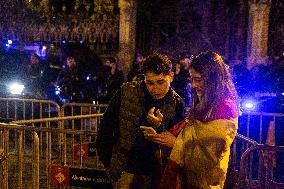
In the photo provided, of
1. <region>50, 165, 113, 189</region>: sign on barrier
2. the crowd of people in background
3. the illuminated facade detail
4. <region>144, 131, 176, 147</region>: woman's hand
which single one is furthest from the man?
the illuminated facade detail

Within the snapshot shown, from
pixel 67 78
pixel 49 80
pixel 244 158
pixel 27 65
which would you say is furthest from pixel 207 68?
pixel 27 65

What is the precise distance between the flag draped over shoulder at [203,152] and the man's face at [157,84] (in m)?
0.56

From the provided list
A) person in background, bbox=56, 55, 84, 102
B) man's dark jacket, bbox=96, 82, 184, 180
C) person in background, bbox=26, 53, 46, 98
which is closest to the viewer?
A: man's dark jacket, bbox=96, 82, 184, 180

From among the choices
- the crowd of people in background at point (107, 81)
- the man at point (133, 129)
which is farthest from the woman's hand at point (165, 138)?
the crowd of people in background at point (107, 81)

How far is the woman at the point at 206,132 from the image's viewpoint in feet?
10.2

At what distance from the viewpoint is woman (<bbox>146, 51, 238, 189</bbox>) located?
10.2 ft

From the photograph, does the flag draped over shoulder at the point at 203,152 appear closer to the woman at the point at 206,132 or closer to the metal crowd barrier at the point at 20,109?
the woman at the point at 206,132

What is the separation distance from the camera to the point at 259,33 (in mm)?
12922

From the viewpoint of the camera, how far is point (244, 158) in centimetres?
447

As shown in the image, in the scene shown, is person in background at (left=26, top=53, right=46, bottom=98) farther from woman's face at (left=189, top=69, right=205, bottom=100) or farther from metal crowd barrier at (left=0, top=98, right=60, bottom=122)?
woman's face at (left=189, top=69, right=205, bottom=100)

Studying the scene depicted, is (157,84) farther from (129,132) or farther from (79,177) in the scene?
(79,177)

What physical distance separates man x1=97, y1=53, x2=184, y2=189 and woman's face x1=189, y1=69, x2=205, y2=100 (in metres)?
0.51

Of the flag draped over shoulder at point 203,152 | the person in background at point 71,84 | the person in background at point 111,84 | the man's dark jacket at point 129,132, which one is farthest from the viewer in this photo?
the person in background at point 71,84

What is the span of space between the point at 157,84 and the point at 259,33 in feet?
32.4
